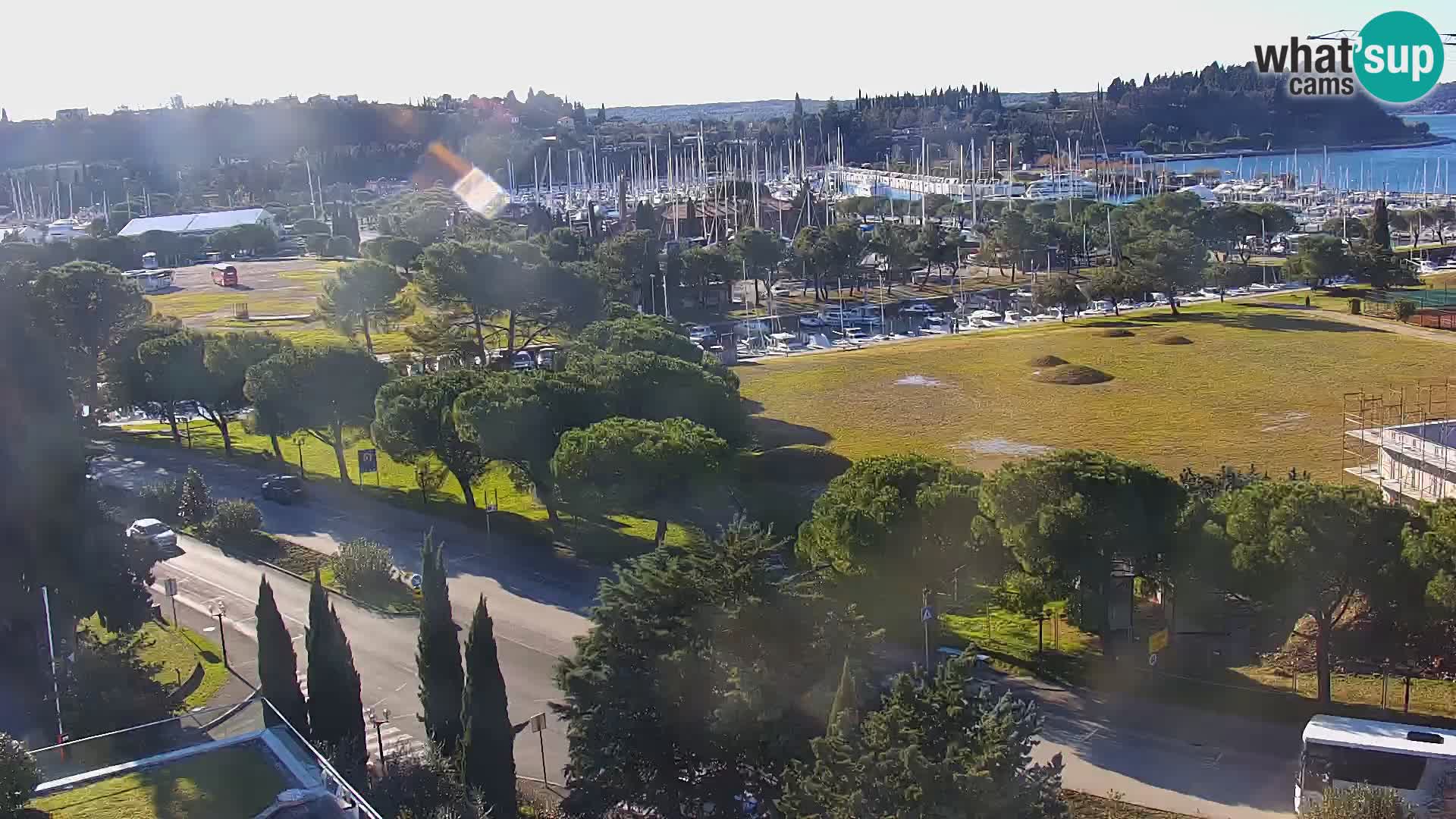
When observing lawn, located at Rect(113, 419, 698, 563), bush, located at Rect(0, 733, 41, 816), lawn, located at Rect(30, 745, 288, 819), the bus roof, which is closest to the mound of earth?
lawn, located at Rect(113, 419, 698, 563)

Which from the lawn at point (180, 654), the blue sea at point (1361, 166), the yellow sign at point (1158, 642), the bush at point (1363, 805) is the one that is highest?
the blue sea at point (1361, 166)

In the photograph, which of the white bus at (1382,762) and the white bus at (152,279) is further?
the white bus at (152,279)

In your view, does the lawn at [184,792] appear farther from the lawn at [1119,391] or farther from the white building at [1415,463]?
the lawn at [1119,391]

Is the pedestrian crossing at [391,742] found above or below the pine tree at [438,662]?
below

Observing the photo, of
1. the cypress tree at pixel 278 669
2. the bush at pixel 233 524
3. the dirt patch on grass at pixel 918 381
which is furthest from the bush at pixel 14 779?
the dirt patch on grass at pixel 918 381

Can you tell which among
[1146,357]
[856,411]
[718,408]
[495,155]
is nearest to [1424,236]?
[1146,357]

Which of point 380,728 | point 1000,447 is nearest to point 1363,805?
point 380,728

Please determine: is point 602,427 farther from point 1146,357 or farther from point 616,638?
point 1146,357
